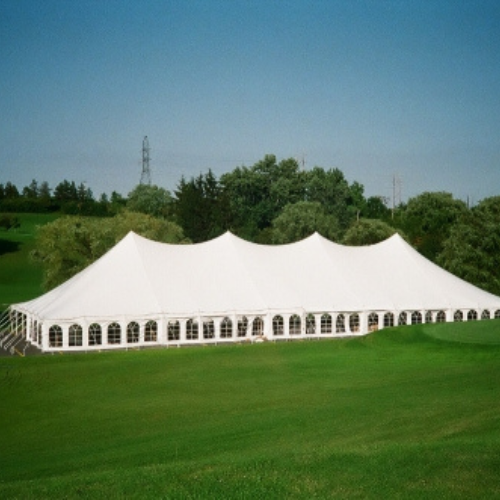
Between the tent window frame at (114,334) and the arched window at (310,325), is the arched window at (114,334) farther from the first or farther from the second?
the arched window at (310,325)

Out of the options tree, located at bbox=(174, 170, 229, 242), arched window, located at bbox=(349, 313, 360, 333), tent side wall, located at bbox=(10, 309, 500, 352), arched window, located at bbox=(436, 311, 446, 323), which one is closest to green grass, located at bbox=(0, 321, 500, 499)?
tent side wall, located at bbox=(10, 309, 500, 352)

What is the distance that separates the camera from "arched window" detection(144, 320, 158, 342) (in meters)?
31.5

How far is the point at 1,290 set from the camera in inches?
2467

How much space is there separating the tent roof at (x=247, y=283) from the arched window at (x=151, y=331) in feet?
3.29

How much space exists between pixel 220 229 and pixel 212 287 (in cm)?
3290

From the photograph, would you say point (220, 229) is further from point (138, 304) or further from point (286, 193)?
point (138, 304)

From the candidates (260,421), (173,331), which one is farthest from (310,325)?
(260,421)

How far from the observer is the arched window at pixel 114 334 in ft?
101

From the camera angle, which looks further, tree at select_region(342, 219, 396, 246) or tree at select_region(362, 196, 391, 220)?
tree at select_region(362, 196, 391, 220)

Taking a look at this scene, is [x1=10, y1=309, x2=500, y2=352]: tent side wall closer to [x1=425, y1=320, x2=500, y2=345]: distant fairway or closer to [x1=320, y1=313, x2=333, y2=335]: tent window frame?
[x1=320, y1=313, x2=333, y2=335]: tent window frame

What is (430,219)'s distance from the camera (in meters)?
64.2

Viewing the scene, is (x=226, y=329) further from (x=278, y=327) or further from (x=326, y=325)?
(x=326, y=325)

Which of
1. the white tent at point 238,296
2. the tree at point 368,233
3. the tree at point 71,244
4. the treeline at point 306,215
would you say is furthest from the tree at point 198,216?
the white tent at point 238,296

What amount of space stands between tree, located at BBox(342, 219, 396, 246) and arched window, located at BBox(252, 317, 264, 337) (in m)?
24.5
